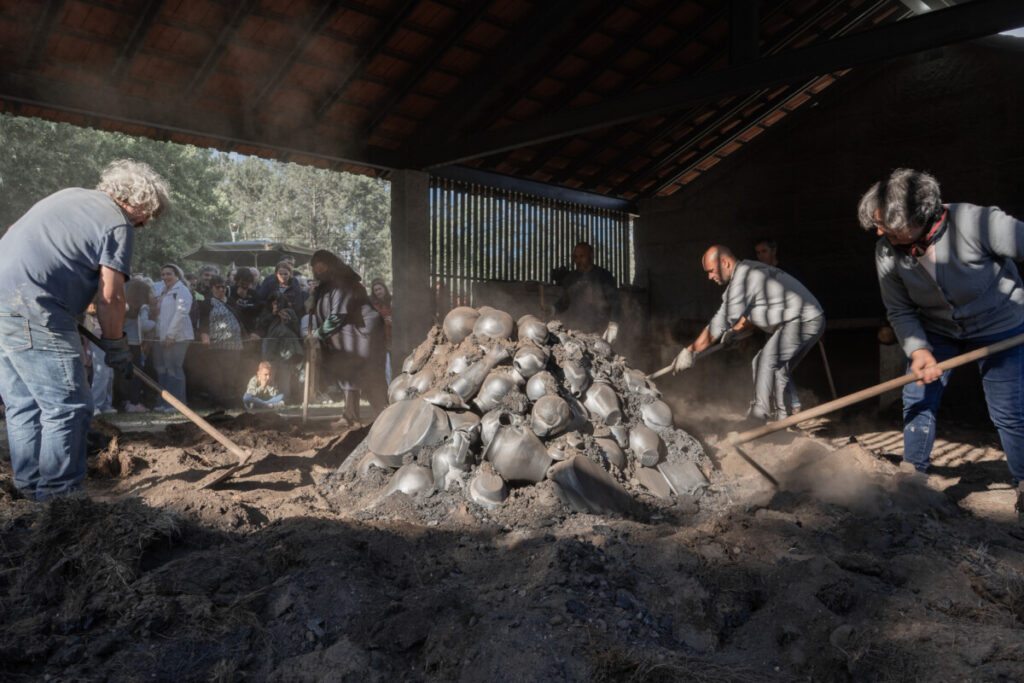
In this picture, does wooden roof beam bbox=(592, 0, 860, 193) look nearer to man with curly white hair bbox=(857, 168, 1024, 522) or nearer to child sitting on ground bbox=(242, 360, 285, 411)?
man with curly white hair bbox=(857, 168, 1024, 522)

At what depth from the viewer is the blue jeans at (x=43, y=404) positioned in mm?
3412

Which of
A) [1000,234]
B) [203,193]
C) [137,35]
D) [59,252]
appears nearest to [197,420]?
[59,252]

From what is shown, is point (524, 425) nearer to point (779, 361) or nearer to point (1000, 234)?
point (1000, 234)

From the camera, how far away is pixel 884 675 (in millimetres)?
1971

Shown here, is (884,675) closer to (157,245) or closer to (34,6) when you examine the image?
(34,6)

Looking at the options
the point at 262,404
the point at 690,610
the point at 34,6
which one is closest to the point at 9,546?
the point at 690,610

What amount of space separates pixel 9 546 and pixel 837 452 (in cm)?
453

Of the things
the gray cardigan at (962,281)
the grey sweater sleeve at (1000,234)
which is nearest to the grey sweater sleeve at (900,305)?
the gray cardigan at (962,281)


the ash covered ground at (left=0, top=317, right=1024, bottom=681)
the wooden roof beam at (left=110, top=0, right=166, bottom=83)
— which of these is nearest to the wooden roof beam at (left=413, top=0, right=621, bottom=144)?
the wooden roof beam at (left=110, top=0, right=166, bottom=83)

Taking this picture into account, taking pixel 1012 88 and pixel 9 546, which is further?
pixel 1012 88

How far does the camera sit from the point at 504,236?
9477mm

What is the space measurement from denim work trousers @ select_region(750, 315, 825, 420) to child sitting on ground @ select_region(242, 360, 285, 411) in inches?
235

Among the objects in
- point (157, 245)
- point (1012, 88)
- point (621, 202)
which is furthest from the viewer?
point (157, 245)

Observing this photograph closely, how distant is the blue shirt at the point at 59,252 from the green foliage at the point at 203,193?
1604 cm
